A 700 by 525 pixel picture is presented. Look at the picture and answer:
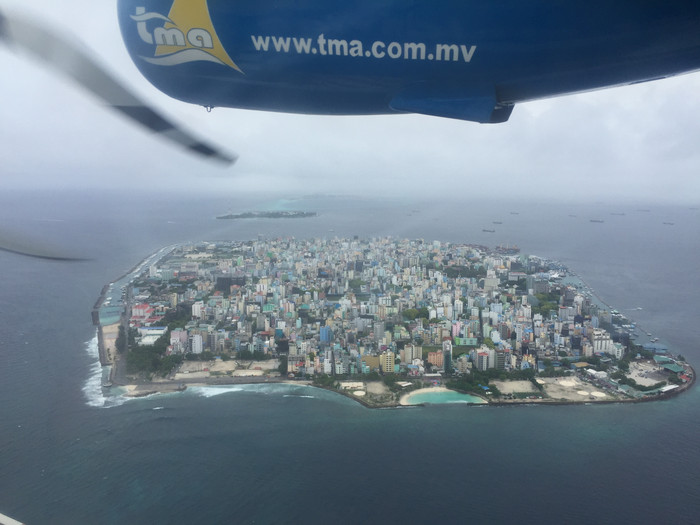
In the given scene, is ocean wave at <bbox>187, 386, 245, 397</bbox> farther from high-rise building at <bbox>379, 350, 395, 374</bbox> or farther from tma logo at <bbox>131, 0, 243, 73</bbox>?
tma logo at <bbox>131, 0, 243, 73</bbox>

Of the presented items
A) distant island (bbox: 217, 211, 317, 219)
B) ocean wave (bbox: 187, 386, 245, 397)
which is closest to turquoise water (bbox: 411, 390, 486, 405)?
ocean wave (bbox: 187, 386, 245, 397)

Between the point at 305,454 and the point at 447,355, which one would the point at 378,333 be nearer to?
the point at 447,355

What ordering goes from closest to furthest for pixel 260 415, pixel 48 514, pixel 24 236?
pixel 24 236, pixel 48 514, pixel 260 415

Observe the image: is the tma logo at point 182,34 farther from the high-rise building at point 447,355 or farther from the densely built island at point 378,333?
the high-rise building at point 447,355

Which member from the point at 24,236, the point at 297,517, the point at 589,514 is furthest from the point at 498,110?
the point at 589,514

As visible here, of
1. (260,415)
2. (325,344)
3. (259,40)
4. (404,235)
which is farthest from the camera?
(404,235)

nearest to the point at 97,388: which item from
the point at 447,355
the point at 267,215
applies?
the point at 447,355

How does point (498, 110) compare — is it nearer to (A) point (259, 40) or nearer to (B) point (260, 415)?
(A) point (259, 40)
